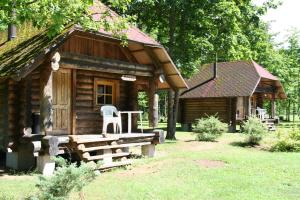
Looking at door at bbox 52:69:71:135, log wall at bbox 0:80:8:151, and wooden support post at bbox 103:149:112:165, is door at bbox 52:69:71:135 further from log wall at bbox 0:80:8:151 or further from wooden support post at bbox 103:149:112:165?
wooden support post at bbox 103:149:112:165

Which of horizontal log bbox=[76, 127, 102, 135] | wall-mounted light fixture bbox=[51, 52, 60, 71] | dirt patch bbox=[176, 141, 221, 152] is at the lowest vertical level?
dirt patch bbox=[176, 141, 221, 152]

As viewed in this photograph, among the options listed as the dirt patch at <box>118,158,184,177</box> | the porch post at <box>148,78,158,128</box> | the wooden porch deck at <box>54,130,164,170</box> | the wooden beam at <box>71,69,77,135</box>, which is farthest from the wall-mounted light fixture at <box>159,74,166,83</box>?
the wooden beam at <box>71,69,77,135</box>

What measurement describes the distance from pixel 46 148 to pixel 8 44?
5316 mm

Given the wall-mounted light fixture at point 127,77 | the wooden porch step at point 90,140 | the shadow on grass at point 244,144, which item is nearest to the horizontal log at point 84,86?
the wall-mounted light fixture at point 127,77

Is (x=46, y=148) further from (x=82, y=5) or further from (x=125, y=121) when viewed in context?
(x=125, y=121)

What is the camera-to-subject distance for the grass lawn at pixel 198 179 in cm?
998

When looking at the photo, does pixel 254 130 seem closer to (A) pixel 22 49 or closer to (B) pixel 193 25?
(B) pixel 193 25

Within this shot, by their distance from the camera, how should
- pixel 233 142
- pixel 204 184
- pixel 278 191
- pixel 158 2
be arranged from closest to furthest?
pixel 278 191 → pixel 204 184 → pixel 233 142 → pixel 158 2

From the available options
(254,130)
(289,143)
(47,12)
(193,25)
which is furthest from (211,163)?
(193,25)

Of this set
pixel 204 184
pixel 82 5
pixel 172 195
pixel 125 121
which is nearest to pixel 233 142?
pixel 125 121

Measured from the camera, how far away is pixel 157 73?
56.4 feet

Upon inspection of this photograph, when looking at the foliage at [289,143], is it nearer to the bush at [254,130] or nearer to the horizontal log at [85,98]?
the bush at [254,130]

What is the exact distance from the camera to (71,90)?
1548 centimetres

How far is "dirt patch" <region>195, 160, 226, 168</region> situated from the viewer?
14492 mm
